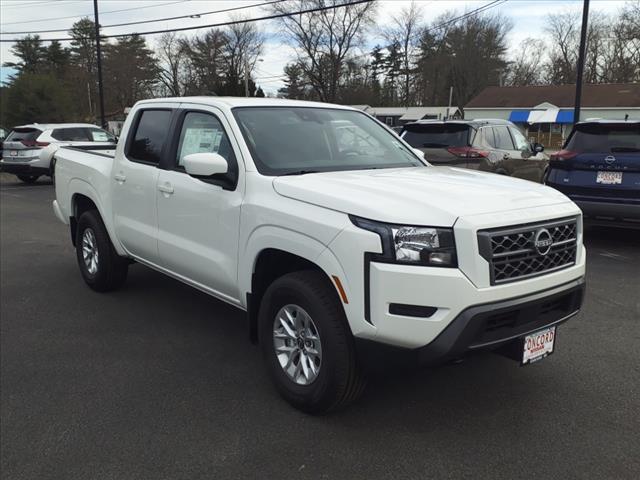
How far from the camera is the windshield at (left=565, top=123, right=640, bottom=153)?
24.0 feet

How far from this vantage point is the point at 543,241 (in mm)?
3062

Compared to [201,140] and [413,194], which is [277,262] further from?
[201,140]

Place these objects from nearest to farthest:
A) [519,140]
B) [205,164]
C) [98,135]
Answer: [205,164]
[519,140]
[98,135]

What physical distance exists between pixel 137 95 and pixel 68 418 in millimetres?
64374

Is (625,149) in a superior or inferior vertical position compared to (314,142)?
inferior

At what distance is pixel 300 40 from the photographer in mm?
56531

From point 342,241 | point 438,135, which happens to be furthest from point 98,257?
point 438,135

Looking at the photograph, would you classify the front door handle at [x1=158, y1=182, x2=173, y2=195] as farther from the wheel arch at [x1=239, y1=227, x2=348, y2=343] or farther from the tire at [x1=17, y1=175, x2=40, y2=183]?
the tire at [x1=17, y1=175, x2=40, y2=183]

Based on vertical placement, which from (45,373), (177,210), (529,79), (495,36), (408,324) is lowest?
(45,373)

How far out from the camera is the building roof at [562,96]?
48.3 meters

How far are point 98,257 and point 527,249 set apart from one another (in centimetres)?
429

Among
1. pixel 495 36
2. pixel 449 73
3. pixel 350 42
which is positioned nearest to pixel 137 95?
pixel 350 42

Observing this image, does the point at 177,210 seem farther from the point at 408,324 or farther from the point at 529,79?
the point at 529,79

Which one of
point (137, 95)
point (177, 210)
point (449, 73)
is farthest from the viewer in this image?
point (449, 73)
